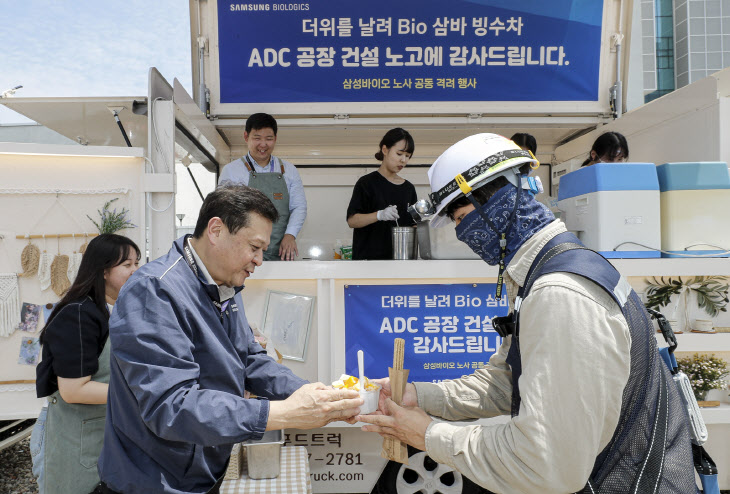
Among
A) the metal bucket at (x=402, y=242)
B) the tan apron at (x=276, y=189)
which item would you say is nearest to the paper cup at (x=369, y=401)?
the metal bucket at (x=402, y=242)

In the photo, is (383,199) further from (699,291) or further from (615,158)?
(699,291)

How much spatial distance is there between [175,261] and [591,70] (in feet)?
15.3

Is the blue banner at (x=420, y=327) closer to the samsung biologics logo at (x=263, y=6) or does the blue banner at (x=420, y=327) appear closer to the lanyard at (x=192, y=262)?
the lanyard at (x=192, y=262)

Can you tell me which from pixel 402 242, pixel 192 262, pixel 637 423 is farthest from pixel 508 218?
pixel 402 242

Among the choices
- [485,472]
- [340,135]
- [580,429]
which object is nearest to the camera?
[580,429]

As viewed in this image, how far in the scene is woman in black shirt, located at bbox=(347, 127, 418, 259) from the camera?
4.33m

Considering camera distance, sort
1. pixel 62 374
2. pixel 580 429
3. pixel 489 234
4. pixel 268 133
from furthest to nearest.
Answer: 1. pixel 268 133
2. pixel 62 374
3. pixel 489 234
4. pixel 580 429

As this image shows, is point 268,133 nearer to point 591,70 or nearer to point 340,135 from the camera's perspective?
point 340,135

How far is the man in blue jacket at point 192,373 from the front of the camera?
63.0 inches

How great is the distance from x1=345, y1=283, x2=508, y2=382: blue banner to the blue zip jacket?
5.63 feet

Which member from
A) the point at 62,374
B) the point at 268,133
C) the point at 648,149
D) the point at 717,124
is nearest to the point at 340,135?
Result: the point at 268,133

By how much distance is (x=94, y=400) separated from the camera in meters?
2.46

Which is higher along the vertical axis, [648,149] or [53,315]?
[648,149]

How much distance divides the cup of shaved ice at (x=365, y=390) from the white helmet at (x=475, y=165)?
2.62ft
